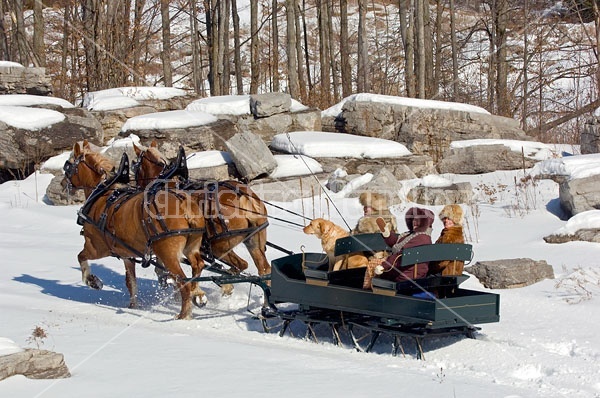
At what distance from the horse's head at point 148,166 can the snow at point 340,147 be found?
28.6 feet

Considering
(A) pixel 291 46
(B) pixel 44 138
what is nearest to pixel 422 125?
(A) pixel 291 46

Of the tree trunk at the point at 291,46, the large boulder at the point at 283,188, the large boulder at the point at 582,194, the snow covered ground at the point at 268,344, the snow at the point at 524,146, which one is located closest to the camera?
the snow covered ground at the point at 268,344

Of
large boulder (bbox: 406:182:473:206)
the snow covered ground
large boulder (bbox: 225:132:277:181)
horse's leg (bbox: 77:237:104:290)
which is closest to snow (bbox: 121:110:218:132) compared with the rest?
large boulder (bbox: 225:132:277:181)

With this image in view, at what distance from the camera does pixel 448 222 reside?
8.05 m

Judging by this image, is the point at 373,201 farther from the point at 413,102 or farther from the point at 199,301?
the point at 413,102

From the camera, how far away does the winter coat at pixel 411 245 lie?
784cm

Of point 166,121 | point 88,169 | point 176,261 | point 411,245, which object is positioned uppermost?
point 166,121

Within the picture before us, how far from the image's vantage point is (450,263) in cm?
783

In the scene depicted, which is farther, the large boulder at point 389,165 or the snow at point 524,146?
the snow at point 524,146

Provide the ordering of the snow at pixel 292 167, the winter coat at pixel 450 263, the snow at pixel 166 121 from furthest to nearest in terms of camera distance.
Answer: the snow at pixel 166 121
the snow at pixel 292 167
the winter coat at pixel 450 263

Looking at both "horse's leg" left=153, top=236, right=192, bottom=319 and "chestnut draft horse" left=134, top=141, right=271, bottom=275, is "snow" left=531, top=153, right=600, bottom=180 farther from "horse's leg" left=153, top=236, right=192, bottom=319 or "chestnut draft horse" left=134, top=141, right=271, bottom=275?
"horse's leg" left=153, top=236, right=192, bottom=319

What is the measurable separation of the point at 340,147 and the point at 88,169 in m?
9.72

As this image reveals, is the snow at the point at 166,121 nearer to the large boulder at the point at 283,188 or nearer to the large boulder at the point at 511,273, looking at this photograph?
the large boulder at the point at 283,188

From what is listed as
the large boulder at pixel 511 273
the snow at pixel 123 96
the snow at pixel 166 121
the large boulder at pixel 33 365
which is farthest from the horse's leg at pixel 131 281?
the snow at pixel 123 96
